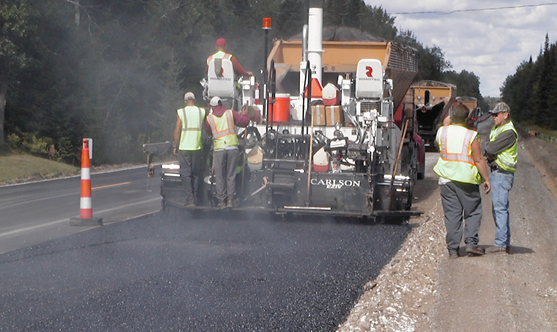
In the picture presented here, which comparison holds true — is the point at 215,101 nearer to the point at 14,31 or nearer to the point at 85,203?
the point at 85,203

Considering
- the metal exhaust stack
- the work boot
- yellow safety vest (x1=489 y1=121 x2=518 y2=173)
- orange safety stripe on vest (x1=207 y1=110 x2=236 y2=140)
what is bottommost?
the work boot

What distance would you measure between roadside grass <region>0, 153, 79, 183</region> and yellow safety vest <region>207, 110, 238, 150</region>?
30.8 feet

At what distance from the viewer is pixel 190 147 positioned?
10.1 metres

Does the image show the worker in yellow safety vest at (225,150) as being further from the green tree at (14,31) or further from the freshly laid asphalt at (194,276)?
the green tree at (14,31)

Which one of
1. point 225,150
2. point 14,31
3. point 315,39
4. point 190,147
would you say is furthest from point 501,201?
point 14,31

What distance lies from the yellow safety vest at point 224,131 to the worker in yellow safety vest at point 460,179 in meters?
3.50

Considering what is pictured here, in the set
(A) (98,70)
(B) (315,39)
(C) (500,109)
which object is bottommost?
(C) (500,109)

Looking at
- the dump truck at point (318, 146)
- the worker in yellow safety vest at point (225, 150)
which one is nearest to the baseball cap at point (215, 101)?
the worker in yellow safety vest at point (225, 150)

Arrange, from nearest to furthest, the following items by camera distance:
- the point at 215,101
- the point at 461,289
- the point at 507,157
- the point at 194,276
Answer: the point at 461,289 < the point at 194,276 < the point at 507,157 < the point at 215,101

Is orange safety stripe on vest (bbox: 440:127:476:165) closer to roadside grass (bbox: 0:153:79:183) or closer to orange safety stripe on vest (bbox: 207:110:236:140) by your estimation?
orange safety stripe on vest (bbox: 207:110:236:140)

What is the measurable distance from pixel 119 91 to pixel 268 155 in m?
18.5

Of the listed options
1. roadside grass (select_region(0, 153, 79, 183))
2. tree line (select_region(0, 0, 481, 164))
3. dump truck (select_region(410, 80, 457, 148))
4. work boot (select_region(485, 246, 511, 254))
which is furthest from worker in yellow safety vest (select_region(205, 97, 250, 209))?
dump truck (select_region(410, 80, 457, 148))

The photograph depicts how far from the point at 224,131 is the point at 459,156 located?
3.83m

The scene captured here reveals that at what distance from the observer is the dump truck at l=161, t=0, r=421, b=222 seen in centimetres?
964
